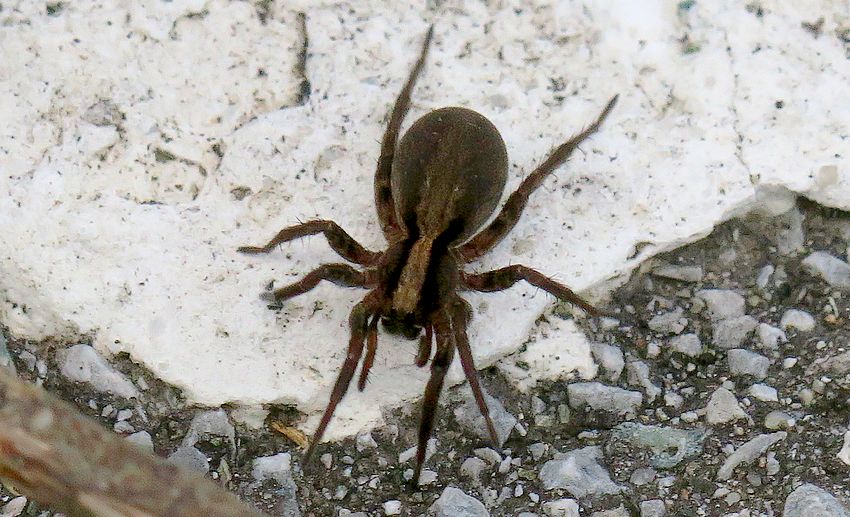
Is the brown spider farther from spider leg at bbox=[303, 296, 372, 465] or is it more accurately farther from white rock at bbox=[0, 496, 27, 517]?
white rock at bbox=[0, 496, 27, 517]

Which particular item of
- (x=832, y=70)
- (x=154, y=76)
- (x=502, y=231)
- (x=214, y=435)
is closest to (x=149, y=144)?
(x=154, y=76)

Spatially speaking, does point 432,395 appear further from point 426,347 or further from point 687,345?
point 687,345

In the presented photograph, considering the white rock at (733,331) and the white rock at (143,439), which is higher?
the white rock at (733,331)

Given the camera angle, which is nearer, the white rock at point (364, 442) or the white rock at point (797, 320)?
the white rock at point (364, 442)

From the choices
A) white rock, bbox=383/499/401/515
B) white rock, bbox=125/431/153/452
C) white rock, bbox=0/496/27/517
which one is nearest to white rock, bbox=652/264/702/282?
white rock, bbox=383/499/401/515

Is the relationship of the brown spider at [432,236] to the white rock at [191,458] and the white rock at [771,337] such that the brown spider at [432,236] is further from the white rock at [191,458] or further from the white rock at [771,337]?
the white rock at [771,337]

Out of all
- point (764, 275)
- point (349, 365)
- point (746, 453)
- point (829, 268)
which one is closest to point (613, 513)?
point (746, 453)

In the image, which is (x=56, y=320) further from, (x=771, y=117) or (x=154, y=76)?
(x=771, y=117)

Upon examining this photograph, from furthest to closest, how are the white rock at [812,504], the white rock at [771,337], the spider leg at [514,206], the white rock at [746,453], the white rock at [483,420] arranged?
the spider leg at [514,206] → the white rock at [771,337] → the white rock at [483,420] → the white rock at [746,453] → the white rock at [812,504]

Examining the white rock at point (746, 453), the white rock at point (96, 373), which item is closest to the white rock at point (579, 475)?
the white rock at point (746, 453)
